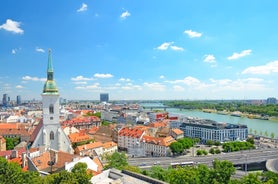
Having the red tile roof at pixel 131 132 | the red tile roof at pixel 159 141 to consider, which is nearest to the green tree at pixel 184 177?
the red tile roof at pixel 159 141

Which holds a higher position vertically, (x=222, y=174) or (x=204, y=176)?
(x=222, y=174)

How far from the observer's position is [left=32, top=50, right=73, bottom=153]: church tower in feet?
88.2

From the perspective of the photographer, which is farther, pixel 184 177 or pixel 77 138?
pixel 77 138

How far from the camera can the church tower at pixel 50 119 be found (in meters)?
26.9

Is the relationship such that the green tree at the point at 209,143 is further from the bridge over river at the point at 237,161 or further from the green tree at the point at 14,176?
the green tree at the point at 14,176

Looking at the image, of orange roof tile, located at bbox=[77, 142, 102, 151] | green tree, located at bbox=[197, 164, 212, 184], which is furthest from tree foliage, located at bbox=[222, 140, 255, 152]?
green tree, located at bbox=[197, 164, 212, 184]

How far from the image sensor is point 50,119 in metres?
27.0

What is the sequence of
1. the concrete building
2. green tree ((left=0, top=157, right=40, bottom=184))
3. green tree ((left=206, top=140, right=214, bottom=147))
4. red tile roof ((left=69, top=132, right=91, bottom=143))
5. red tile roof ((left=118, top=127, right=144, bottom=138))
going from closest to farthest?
green tree ((left=0, top=157, right=40, bottom=184)) < red tile roof ((left=69, top=132, right=91, bottom=143)) < red tile roof ((left=118, top=127, right=144, bottom=138)) < green tree ((left=206, top=140, right=214, bottom=147)) < the concrete building

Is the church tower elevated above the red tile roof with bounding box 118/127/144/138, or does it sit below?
above

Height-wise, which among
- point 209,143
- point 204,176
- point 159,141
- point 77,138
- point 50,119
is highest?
point 50,119

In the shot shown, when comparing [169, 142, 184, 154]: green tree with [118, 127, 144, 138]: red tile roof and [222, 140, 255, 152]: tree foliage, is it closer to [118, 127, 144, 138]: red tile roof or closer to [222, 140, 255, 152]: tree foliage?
[118, 127, 144, 138]: red tile roof

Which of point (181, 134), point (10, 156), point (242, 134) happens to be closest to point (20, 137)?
point (10, 156)

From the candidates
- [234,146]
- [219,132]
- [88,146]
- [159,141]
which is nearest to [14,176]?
[88,146]

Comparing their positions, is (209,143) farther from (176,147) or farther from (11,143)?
(11,143)
